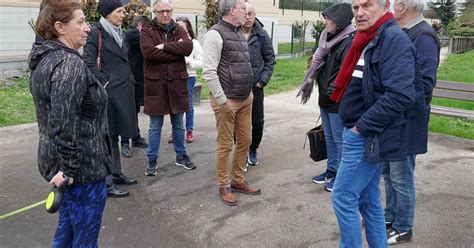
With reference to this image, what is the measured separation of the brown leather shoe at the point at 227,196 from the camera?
4.28 m

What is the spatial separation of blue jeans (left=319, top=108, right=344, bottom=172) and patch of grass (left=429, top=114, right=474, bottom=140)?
311cm

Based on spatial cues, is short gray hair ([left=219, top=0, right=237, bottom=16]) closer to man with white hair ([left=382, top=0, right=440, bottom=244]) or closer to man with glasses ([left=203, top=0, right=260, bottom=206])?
man with glasses ([left=203, top=0, right=260, bottom=206])

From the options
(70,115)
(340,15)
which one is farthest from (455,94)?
(70,115)

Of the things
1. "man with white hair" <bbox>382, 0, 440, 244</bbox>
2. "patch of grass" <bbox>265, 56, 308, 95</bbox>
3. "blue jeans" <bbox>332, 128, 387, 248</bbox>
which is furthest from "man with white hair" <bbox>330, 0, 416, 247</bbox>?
"patch of grass" <bbox>265, 56, 308, 95</bbox>

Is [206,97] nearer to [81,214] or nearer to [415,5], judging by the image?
[415,5]

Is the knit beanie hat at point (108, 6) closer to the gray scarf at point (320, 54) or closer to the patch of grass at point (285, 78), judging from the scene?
the gray scarf at point (320, 54)

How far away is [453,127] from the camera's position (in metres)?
7.28

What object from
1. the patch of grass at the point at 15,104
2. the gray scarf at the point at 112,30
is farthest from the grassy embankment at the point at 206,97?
the gray scarf at the point at 112,30

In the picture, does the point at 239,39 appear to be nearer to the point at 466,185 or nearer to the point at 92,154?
the point at 92,154

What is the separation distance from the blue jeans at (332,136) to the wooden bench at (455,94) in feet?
10.6

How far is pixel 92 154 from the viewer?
2480 mm

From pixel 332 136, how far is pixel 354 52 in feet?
6.14

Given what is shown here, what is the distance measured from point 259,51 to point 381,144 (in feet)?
8.85

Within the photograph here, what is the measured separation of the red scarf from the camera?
2701 millimetres
